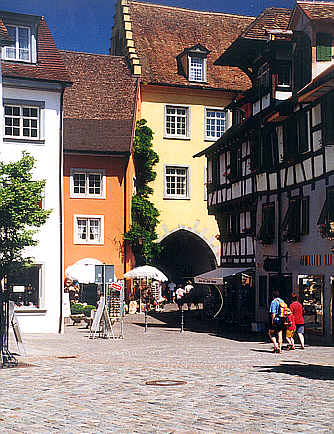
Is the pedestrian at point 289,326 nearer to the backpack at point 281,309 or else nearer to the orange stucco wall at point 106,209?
the backpack at point 281,309

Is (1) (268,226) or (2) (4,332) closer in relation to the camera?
(2) (4,332)

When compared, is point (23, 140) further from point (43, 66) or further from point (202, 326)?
point (202, 326)

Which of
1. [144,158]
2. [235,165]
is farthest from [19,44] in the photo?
[144,158]

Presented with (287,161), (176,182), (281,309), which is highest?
(176,182)

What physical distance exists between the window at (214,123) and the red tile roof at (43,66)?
17333 mm

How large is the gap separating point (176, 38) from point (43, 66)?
2021 cm

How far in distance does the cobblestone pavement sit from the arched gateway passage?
2357 cm

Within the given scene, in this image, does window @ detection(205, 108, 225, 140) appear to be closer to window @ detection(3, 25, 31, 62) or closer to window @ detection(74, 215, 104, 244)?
window @ detection(74, 215, 104, 244)

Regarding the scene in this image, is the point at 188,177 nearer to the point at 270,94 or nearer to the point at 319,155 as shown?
the point at 270,94

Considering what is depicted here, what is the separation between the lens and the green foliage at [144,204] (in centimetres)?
4047

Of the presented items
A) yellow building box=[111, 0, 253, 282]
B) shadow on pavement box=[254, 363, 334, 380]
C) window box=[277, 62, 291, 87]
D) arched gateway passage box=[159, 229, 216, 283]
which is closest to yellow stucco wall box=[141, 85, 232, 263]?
yellow building box=[111, 0, 253, 282]

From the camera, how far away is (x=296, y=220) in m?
25.6

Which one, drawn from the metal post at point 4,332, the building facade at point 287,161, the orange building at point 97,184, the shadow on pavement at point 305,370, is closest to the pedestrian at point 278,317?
the shadow on pavement at point 305,370

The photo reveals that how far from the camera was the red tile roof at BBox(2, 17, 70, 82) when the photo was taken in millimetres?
26375
